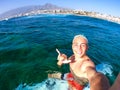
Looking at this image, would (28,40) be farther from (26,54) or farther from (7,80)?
A: (7,80)

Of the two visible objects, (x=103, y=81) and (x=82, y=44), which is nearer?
(x=103, y=81)

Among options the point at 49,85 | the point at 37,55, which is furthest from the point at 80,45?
the point at 37,55

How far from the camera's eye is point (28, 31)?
9.16 metres

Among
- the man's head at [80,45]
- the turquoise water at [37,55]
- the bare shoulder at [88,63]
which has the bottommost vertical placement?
the turquoise water at [37,55]

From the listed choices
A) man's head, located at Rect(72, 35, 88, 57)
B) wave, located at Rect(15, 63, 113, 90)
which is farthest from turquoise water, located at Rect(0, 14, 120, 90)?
man's head, located at Rect(72, 35, 88, 57)

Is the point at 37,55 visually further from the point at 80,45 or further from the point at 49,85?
the point at 80,45

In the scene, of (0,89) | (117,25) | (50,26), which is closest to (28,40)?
(50,26)

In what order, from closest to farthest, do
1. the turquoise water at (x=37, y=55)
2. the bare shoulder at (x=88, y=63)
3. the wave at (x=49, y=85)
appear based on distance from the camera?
the bare shoulder at (x=88, y=63)
the wave at (x=49, y=85)
the turquoise water at (x=37, y=55)

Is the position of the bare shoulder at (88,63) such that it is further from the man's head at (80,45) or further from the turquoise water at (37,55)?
the turquoise water at (37,55)

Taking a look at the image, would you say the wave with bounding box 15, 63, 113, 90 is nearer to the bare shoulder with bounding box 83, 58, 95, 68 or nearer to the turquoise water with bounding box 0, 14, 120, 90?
the turquoise water with bounding box 0, 14, 120, 90

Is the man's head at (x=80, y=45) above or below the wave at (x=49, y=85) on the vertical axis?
above

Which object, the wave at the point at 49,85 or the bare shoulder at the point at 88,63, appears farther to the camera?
the wave at the point at 49,85

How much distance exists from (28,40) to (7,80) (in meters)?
2.84

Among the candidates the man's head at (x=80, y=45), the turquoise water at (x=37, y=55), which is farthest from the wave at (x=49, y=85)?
the man's head at (x=80, y=45)
